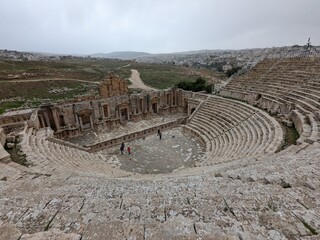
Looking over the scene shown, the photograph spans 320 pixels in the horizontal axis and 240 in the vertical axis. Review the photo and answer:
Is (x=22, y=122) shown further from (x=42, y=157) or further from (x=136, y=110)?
(x=136, y=110)

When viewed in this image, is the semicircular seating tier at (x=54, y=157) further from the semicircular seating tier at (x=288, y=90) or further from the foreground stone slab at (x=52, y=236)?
the semicircular seating tier at (x=288, y=90)

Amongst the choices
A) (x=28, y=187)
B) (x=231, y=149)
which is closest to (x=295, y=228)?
(x=28, y=187)

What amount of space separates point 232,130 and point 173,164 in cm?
606

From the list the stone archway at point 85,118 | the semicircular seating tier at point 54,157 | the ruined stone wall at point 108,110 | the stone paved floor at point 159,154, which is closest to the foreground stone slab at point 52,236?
the semicircular seating tier at point 54,157

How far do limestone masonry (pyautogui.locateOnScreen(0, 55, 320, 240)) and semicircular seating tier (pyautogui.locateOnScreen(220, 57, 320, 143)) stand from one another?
0.37 ft

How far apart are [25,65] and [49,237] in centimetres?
6044

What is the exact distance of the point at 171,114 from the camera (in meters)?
26.0

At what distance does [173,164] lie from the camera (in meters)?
14.3

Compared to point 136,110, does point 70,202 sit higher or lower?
higher

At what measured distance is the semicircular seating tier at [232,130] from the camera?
38.7ft

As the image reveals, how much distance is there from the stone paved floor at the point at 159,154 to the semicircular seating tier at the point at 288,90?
725 centimetres

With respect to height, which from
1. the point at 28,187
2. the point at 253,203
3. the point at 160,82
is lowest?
the point at 160,82

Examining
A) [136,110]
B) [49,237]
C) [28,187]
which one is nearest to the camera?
[49,237]

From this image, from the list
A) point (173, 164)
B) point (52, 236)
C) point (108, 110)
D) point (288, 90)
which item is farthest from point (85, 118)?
point (288, 90)
